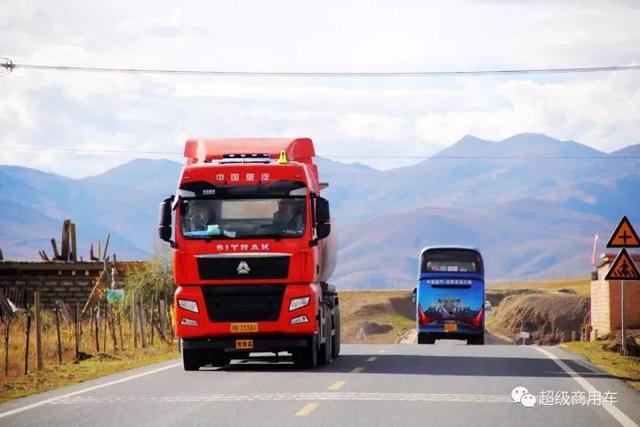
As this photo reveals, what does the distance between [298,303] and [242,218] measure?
179 cm

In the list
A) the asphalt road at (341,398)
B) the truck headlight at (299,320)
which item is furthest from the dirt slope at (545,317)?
the truck headlight at (299,320)

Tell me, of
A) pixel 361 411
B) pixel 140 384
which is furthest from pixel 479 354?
pixel 361 411

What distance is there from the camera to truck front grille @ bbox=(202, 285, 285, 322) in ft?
78.4

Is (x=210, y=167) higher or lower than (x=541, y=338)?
higher

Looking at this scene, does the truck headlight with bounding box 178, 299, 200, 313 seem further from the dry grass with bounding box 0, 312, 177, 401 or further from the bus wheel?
the bus wheel

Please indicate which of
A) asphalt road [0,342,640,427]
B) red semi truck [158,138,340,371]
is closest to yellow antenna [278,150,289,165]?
red semi truck [158,138,340,371]

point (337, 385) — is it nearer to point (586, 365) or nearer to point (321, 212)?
point (321, 212)

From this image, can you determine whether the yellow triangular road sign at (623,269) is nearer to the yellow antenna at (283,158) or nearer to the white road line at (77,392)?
the yellow antenna at (283,158)

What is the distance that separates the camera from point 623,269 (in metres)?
31.1

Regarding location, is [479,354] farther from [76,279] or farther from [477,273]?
[76,279]

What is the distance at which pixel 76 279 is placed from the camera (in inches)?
2525

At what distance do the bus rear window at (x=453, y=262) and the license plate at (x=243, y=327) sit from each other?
22.7 meters

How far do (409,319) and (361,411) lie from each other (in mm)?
83833

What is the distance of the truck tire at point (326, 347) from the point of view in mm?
25766
